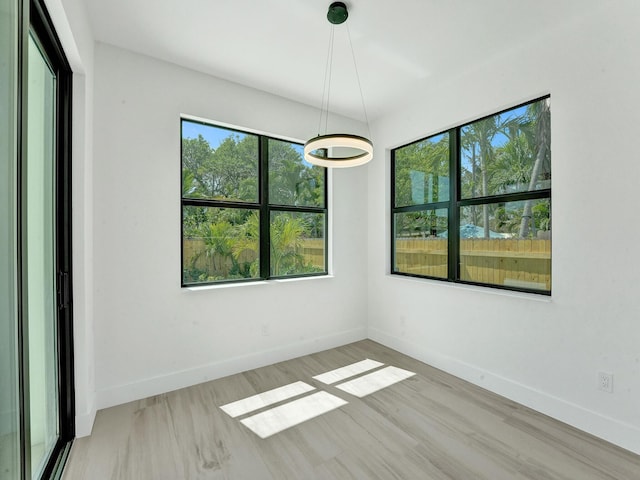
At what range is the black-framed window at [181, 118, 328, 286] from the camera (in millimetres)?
2969

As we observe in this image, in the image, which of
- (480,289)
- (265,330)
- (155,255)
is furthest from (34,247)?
(480,289)

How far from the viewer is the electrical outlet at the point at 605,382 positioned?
209cm

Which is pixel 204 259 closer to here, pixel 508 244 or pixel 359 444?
pixel 359 444

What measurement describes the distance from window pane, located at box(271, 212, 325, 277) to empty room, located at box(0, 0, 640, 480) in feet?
0.10

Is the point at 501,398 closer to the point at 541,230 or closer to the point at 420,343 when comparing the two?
the point at 420,343

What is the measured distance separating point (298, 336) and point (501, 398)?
2.00m

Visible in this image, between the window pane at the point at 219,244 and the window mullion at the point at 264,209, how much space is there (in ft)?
0.18

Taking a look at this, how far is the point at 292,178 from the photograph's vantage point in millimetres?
3607

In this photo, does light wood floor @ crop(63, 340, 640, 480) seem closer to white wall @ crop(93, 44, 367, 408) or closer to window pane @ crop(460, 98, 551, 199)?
white wall @ crop(93, 44, 367, 408)

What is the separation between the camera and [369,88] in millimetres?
3232

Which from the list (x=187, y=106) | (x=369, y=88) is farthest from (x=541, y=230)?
(x=187, y=106)

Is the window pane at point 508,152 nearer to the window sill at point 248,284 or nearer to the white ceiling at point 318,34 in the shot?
the white ceiling at point 318,34

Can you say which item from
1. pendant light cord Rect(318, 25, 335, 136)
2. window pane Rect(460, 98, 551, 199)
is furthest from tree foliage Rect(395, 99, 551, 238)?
pendant light cord Rect(318, 25, 335, 136)

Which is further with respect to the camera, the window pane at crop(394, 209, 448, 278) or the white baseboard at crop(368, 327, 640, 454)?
the window pane at crop(394, 209, 448, 278)
